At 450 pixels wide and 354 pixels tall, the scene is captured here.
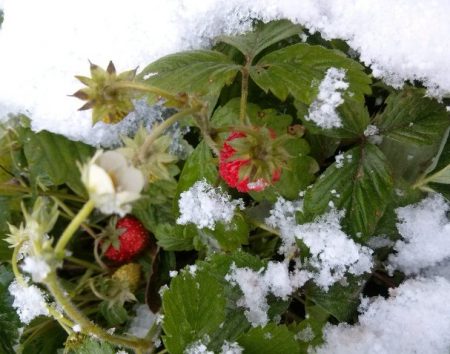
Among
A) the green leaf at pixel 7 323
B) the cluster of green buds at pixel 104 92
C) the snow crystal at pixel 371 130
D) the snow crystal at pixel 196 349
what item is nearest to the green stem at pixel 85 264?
the green leaf at pixel 7 323

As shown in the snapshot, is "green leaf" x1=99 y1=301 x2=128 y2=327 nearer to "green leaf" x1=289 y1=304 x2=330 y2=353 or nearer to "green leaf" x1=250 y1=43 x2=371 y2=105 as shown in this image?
"green leaf" x1=289 y1=304 x2=330 y2=353

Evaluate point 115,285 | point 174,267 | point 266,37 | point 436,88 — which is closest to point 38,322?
point 115,285

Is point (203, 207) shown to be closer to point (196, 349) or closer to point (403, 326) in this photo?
point (196, 349)

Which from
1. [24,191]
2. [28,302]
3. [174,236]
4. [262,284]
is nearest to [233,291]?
[262,284]

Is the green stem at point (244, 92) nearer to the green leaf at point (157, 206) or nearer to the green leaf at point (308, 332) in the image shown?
the green leaf at point (157, 206)

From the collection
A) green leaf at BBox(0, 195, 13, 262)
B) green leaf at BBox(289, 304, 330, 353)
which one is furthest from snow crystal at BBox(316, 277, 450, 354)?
green leaf at BBox(0, 195, 13, 262)

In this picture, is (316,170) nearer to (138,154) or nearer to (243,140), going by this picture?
(243,140)
